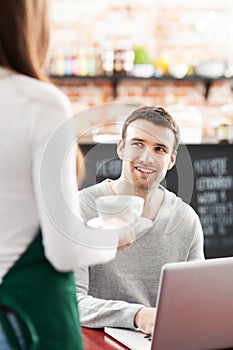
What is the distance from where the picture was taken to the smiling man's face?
1.70 m

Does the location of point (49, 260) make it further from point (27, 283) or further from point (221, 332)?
point (221, 332)

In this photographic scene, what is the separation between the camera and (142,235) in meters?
1.95

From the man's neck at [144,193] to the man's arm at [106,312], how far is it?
0.84ft

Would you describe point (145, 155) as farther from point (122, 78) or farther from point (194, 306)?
point (122, 78)

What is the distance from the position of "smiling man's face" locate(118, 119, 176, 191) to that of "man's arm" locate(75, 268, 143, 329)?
1.02 feet

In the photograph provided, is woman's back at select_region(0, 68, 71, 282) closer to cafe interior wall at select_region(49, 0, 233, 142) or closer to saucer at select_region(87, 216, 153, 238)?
saucer at select_region(87, 216, 153, 238)

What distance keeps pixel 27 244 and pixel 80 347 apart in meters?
0.20

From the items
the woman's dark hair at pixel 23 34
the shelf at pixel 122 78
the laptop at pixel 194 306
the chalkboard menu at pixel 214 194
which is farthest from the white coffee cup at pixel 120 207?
the shelf at pixel 122 78

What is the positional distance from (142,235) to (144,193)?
0.99 feet

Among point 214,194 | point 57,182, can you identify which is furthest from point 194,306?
point 214,194

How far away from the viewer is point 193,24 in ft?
19.5

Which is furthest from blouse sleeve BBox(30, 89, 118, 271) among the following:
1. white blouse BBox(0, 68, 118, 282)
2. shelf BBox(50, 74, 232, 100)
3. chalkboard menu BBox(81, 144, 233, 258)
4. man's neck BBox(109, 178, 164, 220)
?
shelf BBox(50, 74, 232, 100)

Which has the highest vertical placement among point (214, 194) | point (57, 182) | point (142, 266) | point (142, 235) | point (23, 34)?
point (23, 34)

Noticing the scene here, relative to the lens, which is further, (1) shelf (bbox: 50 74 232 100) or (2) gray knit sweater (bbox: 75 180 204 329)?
(1) shelf (bbox: 50 74 232 100)
